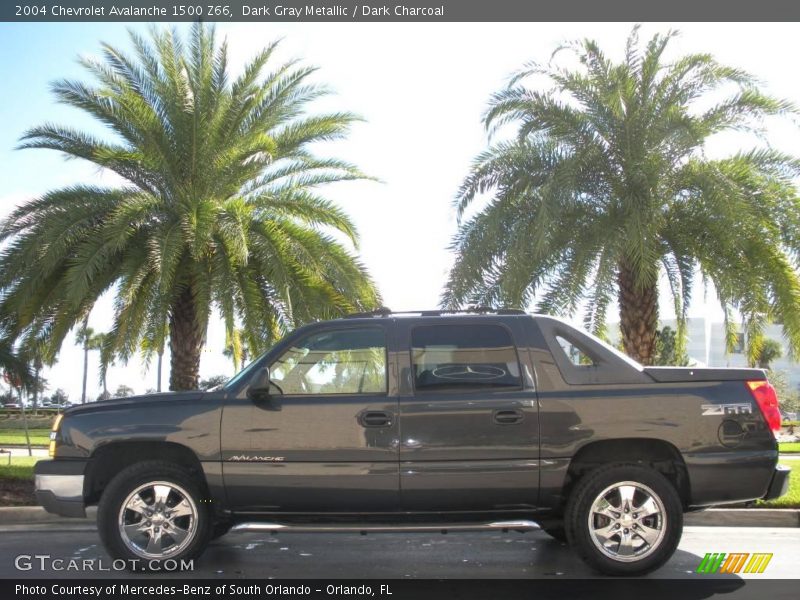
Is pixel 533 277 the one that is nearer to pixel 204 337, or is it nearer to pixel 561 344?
pixel 204 337

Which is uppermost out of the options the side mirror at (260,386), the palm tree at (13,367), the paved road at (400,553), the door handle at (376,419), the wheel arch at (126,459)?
the palm tree at (13,367)

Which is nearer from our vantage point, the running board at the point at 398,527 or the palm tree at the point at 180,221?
the running board at the point at 398,527

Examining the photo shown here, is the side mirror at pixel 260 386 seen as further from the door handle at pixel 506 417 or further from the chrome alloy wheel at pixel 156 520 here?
the door handle at pixel 506 417

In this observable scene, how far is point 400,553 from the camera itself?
23.5 feet

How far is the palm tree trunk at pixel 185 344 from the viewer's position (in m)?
14.1

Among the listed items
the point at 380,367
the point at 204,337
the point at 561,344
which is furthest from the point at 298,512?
the point at 204,337

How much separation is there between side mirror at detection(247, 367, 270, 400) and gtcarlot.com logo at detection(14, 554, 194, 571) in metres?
1.38

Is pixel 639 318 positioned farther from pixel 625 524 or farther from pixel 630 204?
pixel 625 524

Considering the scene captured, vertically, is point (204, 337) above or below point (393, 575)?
above

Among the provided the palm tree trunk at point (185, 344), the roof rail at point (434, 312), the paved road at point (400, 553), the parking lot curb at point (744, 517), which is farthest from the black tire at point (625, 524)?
the palm tree trunk at point (185, 344)

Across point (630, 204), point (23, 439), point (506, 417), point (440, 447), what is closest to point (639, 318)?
point (630, 204)

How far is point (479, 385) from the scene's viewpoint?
6.20m

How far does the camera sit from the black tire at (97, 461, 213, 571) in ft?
20.1

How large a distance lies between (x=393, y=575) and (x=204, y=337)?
8.24 metres
